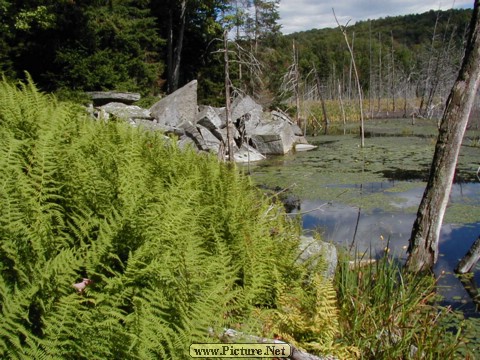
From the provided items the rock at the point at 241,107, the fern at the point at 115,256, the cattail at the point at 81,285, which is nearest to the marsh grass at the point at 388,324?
the fern at the point at 115,256

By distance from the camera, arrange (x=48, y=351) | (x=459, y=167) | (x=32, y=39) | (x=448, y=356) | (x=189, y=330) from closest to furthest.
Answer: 1. (x=48, y=351)
2. (x=189, y=330)
3. (x=448, y=356)
4. (x=459, y=167)
5. (x=32, y=39)

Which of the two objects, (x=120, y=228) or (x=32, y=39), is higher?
(x=32, y=39)

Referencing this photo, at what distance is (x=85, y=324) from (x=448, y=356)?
3.06 m

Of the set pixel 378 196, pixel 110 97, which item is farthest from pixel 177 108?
pixel 378 196

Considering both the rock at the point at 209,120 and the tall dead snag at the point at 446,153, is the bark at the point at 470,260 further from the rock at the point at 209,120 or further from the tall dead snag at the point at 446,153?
the rock at the point at 209,120

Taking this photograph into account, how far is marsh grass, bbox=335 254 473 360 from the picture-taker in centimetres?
328

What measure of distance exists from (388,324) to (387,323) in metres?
0.03

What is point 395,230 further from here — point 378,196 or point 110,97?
point 110,97

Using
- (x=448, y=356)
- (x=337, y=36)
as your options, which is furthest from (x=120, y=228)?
(x=337, y=36)

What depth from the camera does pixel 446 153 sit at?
5.15 metres

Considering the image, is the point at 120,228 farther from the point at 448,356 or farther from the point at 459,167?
the point at 459,167

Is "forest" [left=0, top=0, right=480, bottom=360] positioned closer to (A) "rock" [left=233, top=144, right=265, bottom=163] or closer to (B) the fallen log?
(B) the fallen log

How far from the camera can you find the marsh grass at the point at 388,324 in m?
3.28

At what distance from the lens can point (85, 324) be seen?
161 cm
